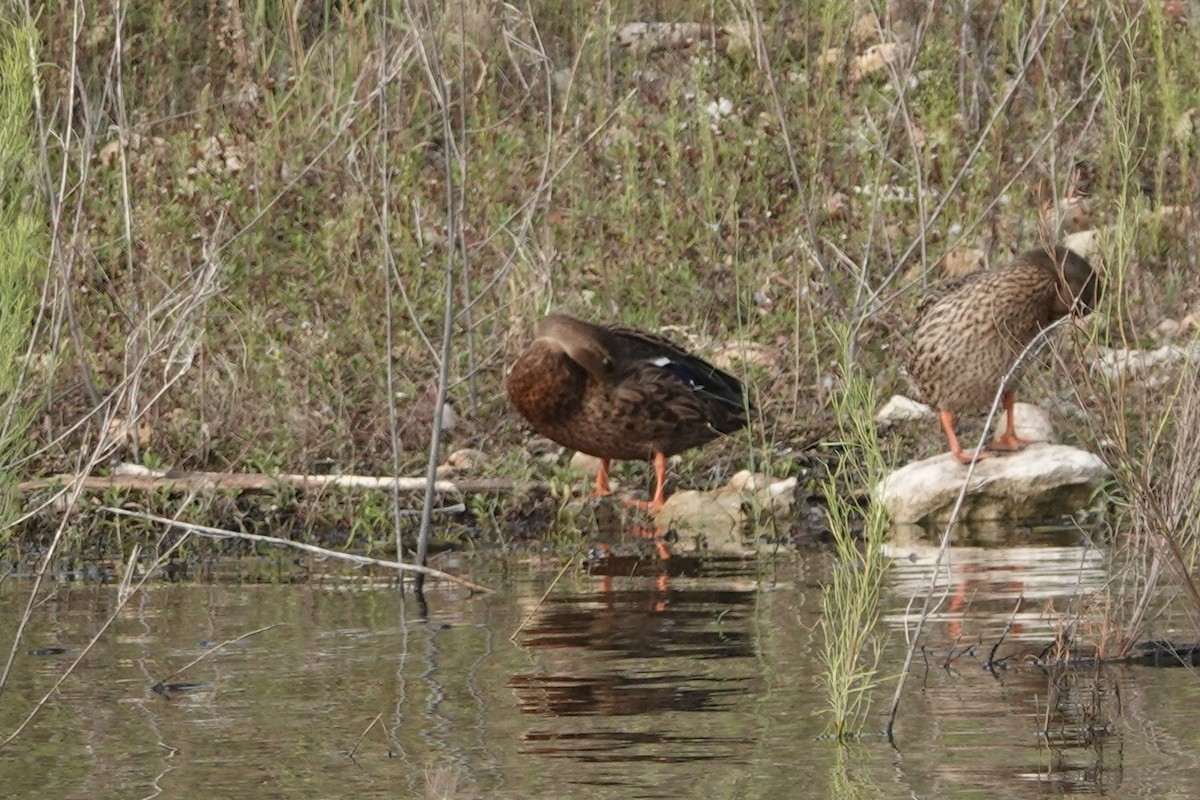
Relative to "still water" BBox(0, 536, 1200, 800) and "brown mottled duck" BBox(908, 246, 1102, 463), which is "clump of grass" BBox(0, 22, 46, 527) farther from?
"brown mottled duck" BBox(908, 246, 1102, 463)

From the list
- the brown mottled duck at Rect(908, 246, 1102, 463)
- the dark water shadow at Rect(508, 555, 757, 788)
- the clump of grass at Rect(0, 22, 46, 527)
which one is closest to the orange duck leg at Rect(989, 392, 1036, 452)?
the brown mottled duck at Rect(908, 246, 1102, 463)

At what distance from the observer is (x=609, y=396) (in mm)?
9227

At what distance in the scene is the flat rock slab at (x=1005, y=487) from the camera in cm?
917

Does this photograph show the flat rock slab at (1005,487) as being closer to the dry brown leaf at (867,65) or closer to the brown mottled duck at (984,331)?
the brown mottled duck at (984,331)

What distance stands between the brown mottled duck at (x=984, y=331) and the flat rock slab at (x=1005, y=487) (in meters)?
0.12

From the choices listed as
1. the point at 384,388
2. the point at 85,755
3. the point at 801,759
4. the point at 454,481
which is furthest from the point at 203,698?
the point at 384,388

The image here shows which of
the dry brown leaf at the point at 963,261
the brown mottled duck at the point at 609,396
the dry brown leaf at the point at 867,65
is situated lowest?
the brown mottled duck at the point at 609,396

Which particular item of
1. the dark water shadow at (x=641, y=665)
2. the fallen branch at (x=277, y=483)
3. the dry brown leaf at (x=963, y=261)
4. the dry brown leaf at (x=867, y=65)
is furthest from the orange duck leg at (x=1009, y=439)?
the dry brown leaf at (x=867, y=65)

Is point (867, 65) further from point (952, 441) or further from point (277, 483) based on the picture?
point (277, 483)

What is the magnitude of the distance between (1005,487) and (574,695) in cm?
355

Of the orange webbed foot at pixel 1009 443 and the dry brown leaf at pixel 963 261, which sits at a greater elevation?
the dry brown leaf at pixel 963 261

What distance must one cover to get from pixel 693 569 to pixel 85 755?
3206mm

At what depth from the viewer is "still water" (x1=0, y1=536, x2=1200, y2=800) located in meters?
5.15

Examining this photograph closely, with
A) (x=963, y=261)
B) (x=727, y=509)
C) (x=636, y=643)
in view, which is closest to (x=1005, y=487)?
(x=727, y=509)
